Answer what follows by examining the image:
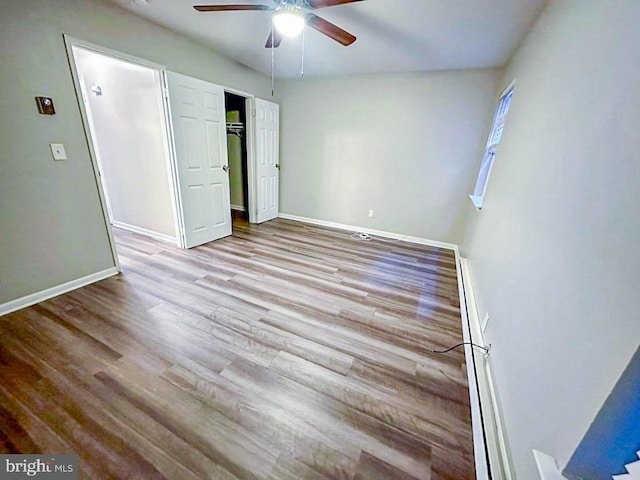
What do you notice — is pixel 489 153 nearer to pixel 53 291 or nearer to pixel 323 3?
pixel 323 3

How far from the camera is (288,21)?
1783 mm

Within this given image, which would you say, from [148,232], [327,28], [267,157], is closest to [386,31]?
[327,28]

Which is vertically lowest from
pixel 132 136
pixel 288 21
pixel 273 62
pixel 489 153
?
pixel 132 136

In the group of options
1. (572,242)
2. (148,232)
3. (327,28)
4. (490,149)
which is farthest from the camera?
(148,232)

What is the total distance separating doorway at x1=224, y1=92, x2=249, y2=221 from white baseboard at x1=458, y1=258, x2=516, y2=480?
162 inches

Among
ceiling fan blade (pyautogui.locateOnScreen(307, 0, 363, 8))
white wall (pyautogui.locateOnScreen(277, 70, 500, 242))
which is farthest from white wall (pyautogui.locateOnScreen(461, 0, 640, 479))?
white wall (pyautogui.locateOnScreen(277, 70, 500, 242))

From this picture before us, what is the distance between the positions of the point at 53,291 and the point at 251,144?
3.01 meters

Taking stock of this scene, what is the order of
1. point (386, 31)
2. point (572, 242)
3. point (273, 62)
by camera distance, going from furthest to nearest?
1. point (273, 62)
2. point (386, 31)
3. point (572, 242)

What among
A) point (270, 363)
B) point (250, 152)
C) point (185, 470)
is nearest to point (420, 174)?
point (250, 152)

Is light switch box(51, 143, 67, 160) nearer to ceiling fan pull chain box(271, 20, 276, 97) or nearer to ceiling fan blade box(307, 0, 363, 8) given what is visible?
ceiling fan pull chain box(271, 20, 276, 97)

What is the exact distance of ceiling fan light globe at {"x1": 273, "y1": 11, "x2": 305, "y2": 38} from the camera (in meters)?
1.74

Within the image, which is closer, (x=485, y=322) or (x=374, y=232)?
(x=485, y=322)

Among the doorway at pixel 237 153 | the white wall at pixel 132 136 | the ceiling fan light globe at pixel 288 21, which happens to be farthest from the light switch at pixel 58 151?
the doorway at pixel 237 153

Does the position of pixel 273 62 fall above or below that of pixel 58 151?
above
